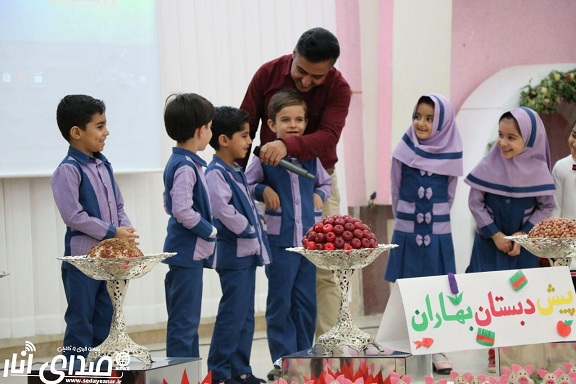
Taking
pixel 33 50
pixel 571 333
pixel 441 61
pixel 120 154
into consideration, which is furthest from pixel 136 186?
pixel 571 333

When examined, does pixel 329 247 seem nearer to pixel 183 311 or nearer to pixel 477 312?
pixel 477 312

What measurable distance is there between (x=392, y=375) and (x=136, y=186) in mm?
3009

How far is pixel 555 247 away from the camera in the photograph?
11.9 feet

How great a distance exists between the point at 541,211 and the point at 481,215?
0.27 m

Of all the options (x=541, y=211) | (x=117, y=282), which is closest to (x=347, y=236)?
(x=117, y=282)

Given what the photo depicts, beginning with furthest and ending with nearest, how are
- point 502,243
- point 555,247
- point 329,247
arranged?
point 502,243
point 555,247
point 329,247

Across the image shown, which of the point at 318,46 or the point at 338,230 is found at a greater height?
the point at 318,46

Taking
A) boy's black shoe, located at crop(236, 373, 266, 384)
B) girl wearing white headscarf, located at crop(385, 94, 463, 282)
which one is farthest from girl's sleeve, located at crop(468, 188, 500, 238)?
boy's black shoe, located at crop(236, 373, 266, 384)

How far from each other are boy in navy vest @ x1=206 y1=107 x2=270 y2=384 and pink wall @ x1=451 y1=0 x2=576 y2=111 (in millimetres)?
2796

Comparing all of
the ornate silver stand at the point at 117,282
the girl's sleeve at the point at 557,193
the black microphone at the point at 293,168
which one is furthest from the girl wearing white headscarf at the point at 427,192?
the ornate silver stand at the point at 117,282

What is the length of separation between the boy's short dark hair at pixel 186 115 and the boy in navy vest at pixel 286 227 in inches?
16.9

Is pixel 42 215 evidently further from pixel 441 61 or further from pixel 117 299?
pixel 441 61

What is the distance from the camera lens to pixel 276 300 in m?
4.22

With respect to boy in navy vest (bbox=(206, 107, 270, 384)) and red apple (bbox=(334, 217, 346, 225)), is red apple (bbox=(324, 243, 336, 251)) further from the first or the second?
boy in navy vest (bbox=(206, 107, 270, 384))
